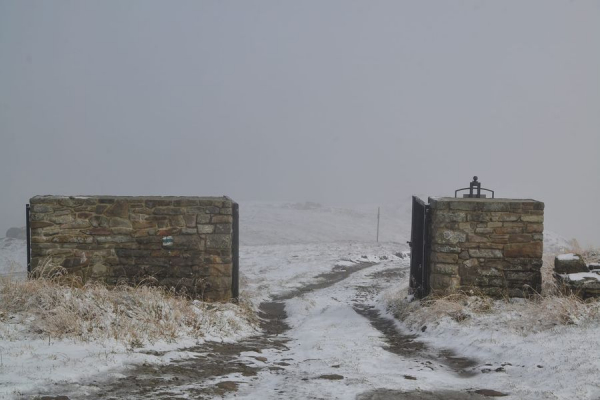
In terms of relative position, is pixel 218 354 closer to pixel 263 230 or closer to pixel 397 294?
pixel 397 294

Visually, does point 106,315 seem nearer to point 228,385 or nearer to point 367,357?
point 228,385

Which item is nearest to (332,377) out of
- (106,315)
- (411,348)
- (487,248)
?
(411,348)

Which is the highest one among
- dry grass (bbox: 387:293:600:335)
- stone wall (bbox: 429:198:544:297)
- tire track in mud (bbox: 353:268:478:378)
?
stone wall (bbox: 429:198:544:297)

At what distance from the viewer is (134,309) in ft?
22.3

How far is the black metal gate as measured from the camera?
940cm

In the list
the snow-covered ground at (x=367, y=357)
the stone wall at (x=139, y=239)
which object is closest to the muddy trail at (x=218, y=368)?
the snow-covered ground at (x=367, y=357)

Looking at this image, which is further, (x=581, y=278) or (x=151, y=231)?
(x=151, y=231)

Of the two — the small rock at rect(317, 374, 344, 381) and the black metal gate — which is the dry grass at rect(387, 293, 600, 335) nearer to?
the black metal gate

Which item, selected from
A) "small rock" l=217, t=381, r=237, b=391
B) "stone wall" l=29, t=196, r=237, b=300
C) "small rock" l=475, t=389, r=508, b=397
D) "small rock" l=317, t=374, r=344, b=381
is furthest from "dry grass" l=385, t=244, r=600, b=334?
"small rock" l=217, t=381, r=237, b=391

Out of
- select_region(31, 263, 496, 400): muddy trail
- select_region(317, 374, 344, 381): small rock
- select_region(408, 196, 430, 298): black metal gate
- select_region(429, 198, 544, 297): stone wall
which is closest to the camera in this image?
select_region(31, 263, 496, 400): muddy trail

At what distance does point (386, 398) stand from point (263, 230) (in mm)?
28336

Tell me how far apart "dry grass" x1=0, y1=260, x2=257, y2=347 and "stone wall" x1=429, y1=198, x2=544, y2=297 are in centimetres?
390

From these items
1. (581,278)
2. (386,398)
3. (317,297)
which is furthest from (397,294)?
(386,398)

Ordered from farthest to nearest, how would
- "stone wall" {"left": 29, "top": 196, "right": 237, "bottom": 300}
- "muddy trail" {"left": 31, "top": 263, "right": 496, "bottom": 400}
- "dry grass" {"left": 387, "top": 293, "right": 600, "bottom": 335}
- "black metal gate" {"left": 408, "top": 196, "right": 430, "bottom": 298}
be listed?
"black metal gate" {"left": 408, "top": 196, "right": 430, "bottom": 298}, "stone wall" {"left": 29, "top": 196, "right": 237, "bottom": 300}, "dry grass" {"left": 387, "top": 293, "right": 600, "bottom": 335}, "muddy trail" {"left": 31, "top": 263, "right": 496, "bottom": 400}
